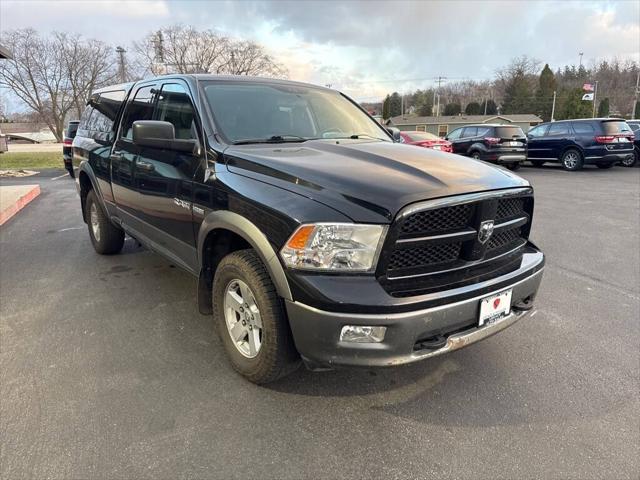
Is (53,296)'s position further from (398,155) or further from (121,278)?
(398,155)

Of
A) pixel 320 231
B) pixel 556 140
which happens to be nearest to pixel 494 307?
pixel 320 231

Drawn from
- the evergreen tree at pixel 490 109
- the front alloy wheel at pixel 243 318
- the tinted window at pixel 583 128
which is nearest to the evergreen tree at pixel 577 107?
the evergreen tree at pixel 490 109

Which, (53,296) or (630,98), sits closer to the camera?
(53,296)

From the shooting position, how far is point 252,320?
2650 mm

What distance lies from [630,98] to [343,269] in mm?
85969

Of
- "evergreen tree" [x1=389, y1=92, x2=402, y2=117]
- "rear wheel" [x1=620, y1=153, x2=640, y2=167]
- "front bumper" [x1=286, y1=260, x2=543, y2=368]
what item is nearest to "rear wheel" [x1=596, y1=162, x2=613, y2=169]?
"rear wheel" [x1=620, y1=153, x2=640, y2=167]

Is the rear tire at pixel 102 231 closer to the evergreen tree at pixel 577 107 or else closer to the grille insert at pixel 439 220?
the grille insert at pixel 439 220

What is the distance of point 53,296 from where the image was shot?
4188 millimetres

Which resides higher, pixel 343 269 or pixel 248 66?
pixel 248 66

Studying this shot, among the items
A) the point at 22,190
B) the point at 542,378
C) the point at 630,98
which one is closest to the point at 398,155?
the point at 542,378

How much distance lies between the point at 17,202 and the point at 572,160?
1650 cm

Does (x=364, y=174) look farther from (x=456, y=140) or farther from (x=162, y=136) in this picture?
(x=456, y=140)

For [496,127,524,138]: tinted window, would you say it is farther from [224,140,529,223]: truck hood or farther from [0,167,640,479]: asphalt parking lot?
[224,140,529,223]: truck hood

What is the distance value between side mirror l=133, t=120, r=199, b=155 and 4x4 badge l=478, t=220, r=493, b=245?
1874 millimetres
